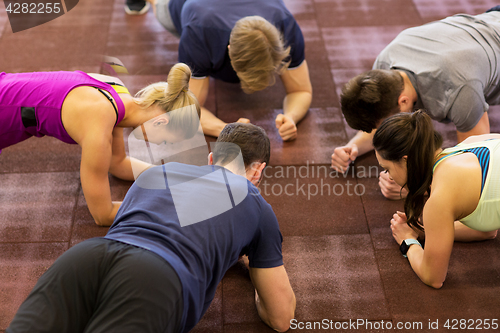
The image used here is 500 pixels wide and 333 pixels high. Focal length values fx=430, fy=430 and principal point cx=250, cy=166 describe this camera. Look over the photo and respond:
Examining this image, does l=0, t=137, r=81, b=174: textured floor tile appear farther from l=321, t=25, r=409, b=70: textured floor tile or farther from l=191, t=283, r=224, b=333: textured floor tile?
l=321, t=25, r=409, b=70: textured floor tile

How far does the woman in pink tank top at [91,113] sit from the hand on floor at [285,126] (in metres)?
0.71

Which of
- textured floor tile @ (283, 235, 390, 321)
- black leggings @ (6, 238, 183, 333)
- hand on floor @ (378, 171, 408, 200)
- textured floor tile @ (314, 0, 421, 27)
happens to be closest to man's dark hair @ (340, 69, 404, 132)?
hand on floor @ (378, 171, 408, 200)

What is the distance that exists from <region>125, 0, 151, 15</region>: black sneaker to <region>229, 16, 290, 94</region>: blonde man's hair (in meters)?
1.82

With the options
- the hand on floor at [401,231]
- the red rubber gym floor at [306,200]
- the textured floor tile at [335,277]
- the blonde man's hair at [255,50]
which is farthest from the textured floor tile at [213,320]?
the blonde man's hair at [255,50]

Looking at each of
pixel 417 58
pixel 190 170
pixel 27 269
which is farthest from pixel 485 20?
Result: pixel 27 269

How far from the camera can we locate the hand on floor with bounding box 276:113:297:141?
2.77m

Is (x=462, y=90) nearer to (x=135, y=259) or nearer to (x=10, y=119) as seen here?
(x=135, y=259)

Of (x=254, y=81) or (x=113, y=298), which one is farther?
(x=254, y=81)

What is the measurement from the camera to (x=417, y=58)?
8.00 ft

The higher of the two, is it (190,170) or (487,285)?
(190,170)

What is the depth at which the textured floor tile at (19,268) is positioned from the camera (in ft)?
6.77

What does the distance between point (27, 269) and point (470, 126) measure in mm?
2494

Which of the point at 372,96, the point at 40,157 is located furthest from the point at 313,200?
the point at 40,157

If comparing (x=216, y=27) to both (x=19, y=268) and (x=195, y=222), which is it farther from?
(x=19, y=268)
